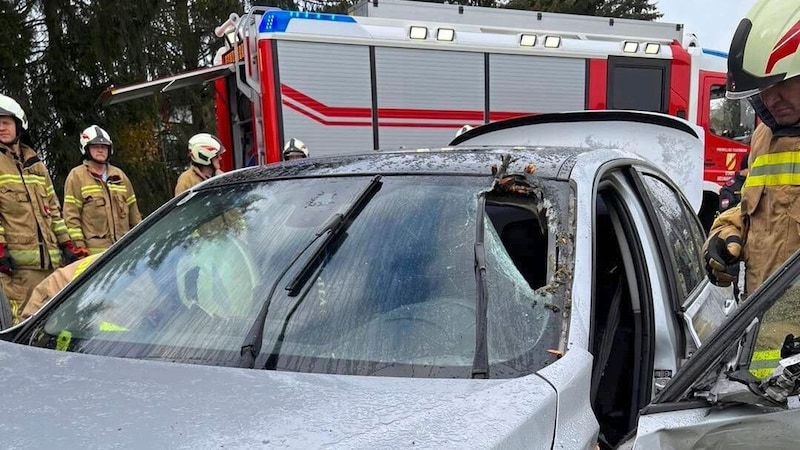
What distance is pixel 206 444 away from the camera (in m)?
1.05

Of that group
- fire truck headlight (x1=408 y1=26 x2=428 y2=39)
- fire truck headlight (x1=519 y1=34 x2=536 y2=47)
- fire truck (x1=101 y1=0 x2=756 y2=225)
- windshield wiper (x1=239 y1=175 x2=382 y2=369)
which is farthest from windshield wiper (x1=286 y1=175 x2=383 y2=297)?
fire truck headlight (x1=519 y1=34 x2=536 y2=47)

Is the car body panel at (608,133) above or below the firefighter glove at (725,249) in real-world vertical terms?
above

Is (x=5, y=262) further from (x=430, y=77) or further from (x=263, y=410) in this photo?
(x=430, y=77)

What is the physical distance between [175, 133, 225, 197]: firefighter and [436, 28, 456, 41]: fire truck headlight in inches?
129

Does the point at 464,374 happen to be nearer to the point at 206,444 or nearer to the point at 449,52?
the point at 206,444

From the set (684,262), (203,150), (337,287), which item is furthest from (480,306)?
(203,150)

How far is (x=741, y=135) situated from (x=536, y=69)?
10.5 ft

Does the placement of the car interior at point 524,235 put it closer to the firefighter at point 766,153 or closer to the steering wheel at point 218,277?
the steering wheel at point 218,277

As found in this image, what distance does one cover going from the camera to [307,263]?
5.44 ft

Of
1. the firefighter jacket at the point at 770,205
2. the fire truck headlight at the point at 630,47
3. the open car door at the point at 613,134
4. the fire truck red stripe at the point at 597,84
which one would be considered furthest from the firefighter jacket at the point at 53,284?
the fire truck headlight at the point at 630,47

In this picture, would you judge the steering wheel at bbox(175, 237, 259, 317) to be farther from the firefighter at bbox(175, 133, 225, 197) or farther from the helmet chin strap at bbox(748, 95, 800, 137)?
the firefighter at bbox(175, 133, 225, 197)

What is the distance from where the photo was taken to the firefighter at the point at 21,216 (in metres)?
4.30

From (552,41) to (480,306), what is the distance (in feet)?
24.9

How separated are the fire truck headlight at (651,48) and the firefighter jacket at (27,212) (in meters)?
7.62
